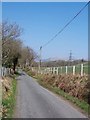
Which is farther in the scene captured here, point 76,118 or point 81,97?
point 81,97

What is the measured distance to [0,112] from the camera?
610 inches

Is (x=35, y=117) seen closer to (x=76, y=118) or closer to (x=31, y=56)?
(x=76, y=118)

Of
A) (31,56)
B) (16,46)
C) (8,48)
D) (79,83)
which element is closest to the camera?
(79,83)

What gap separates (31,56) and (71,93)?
11837 cm

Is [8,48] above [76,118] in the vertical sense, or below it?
above

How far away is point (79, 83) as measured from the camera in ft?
85.4

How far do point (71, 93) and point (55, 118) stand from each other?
11.7 metres

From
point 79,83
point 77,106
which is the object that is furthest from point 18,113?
point 79,83

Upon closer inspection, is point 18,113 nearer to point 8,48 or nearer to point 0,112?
point 0,112

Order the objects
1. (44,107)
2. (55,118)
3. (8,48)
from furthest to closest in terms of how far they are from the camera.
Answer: (8,48), (44,107), (55,118)

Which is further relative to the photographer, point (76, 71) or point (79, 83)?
point (76, 71)

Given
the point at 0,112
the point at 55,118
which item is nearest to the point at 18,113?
the point at 0,112

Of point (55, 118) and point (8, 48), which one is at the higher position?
point (8, 48)

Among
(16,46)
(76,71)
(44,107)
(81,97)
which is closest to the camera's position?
(44,107)
